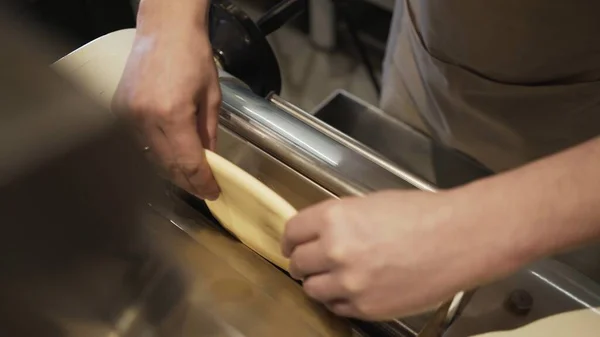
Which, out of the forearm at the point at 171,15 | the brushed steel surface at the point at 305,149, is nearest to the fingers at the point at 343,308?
the brushed steel surface at the point at 305,149

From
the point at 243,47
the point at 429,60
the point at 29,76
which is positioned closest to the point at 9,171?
the point at 29,76

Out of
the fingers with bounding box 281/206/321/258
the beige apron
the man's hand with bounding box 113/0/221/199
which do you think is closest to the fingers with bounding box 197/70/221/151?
the man's hand with bounding box 113/0/221/199

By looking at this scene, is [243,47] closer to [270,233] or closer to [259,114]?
[259,114]

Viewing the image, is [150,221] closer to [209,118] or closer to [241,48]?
[209,118]

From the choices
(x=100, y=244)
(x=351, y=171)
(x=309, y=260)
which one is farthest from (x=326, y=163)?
(x=100, y=244)

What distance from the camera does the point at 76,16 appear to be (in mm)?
1369

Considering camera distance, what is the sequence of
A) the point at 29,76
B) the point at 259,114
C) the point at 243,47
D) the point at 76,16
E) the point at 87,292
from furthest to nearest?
the point at 76,16 < the point at 243,47 < the point at 259,114 < the point at 87,292 < the point at 29,76

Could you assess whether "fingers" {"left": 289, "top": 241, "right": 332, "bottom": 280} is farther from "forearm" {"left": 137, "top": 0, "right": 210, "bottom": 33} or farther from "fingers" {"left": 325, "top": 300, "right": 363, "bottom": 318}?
"forearm" {"left": 137, "top": 0, "right": 210, "bottom": 33}

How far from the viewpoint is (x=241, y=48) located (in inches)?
26.0

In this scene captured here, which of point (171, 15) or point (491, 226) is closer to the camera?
point (491, 226)

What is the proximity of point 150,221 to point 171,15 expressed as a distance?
187 millimetres

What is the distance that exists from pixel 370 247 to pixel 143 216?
14cm

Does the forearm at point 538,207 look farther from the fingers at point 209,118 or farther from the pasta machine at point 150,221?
the fingers at point 209,118

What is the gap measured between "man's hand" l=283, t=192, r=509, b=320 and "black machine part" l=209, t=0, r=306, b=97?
0.31 m
